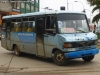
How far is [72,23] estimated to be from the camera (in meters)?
11.1

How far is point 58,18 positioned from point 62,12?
0.36m

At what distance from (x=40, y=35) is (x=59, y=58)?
1688mm

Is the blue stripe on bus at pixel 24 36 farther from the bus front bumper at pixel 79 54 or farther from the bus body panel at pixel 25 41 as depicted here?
the bus front bumper at pixel 79 54

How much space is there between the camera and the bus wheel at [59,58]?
10672mm

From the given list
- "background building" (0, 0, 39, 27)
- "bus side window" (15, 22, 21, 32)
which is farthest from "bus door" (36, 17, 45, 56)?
"background building" (0, 0, 39, 27)

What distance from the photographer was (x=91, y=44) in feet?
35.5

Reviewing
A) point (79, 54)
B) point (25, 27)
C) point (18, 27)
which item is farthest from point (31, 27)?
point (79, 54)

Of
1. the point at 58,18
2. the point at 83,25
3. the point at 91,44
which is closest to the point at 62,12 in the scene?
the point at 58,18

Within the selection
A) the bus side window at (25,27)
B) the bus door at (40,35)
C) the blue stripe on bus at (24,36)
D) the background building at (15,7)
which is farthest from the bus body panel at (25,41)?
the background building at (15,7)

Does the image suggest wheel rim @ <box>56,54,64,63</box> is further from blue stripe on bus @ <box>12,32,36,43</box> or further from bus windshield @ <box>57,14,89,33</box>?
blue stripe on bus @ <box>12,32,36,43</box>

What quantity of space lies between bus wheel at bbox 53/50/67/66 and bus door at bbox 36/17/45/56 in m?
1.15

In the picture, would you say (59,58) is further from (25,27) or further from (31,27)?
(25,27)

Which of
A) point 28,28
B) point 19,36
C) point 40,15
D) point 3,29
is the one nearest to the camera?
point 40,15

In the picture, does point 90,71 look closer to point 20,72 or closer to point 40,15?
point 20,72
